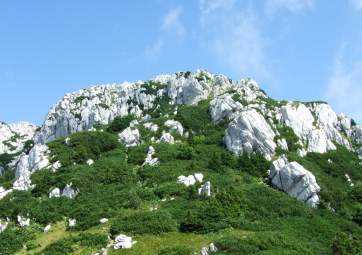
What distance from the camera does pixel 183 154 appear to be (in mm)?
85000

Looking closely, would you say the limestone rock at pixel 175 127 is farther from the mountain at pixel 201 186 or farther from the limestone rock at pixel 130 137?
the limestone rock at pixel 130 137

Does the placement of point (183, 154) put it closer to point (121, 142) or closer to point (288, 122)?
point (121, 142)

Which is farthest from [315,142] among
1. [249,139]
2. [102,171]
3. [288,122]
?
[102,171]

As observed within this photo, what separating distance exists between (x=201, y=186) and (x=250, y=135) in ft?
56.2

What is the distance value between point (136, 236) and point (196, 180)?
17.6 metres

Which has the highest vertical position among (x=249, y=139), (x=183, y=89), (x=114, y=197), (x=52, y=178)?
(x=183, y=89)

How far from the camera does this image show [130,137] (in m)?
96.3

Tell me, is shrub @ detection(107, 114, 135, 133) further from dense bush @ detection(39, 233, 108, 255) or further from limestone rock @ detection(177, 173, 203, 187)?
dense bush @ detection(39, 233, 108, 255)

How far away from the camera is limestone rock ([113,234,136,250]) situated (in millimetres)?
58250

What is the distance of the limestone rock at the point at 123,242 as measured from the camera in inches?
2293

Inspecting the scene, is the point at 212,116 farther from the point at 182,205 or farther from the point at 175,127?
the point at 182,205

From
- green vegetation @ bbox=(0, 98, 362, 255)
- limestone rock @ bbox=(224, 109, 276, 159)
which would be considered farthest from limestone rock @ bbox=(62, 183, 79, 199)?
limestone rock @ bbox=(224, 109, 276, 159)

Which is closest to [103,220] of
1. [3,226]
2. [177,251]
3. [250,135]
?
[3,226]

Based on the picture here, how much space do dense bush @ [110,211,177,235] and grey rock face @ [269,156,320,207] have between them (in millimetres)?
18981
